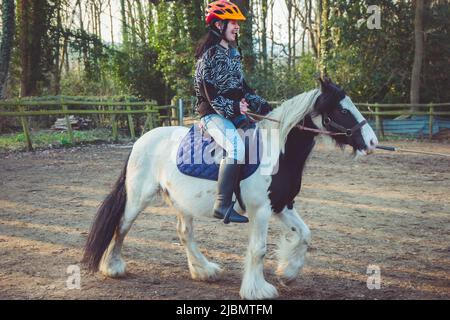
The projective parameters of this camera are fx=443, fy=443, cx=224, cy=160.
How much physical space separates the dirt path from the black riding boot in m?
0.73

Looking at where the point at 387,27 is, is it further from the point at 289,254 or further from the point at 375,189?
the point at 289,254

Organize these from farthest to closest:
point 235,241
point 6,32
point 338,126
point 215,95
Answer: point 6,32, point 235,241, point 215,95, point 338,126

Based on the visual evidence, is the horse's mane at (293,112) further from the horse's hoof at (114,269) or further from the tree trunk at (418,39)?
the tree trunk at (418,39)

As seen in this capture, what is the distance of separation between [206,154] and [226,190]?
48cm

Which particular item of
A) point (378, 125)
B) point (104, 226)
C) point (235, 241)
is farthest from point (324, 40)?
point (104, 226)

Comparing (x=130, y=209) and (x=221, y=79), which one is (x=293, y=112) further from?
(x=130, y=209)

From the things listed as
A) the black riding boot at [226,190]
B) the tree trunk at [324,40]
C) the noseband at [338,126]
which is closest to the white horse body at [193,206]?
the black riding boot at [226,190]

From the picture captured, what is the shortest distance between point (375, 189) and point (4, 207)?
21.5 ft

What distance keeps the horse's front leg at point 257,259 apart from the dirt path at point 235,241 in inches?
6.4

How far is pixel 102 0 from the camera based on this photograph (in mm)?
34438

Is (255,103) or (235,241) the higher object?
(255,103)

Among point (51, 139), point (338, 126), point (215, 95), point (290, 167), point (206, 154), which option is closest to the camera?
point (338, 126)

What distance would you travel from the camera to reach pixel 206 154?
4.12 m

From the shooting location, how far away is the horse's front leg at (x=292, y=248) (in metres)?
4.08
